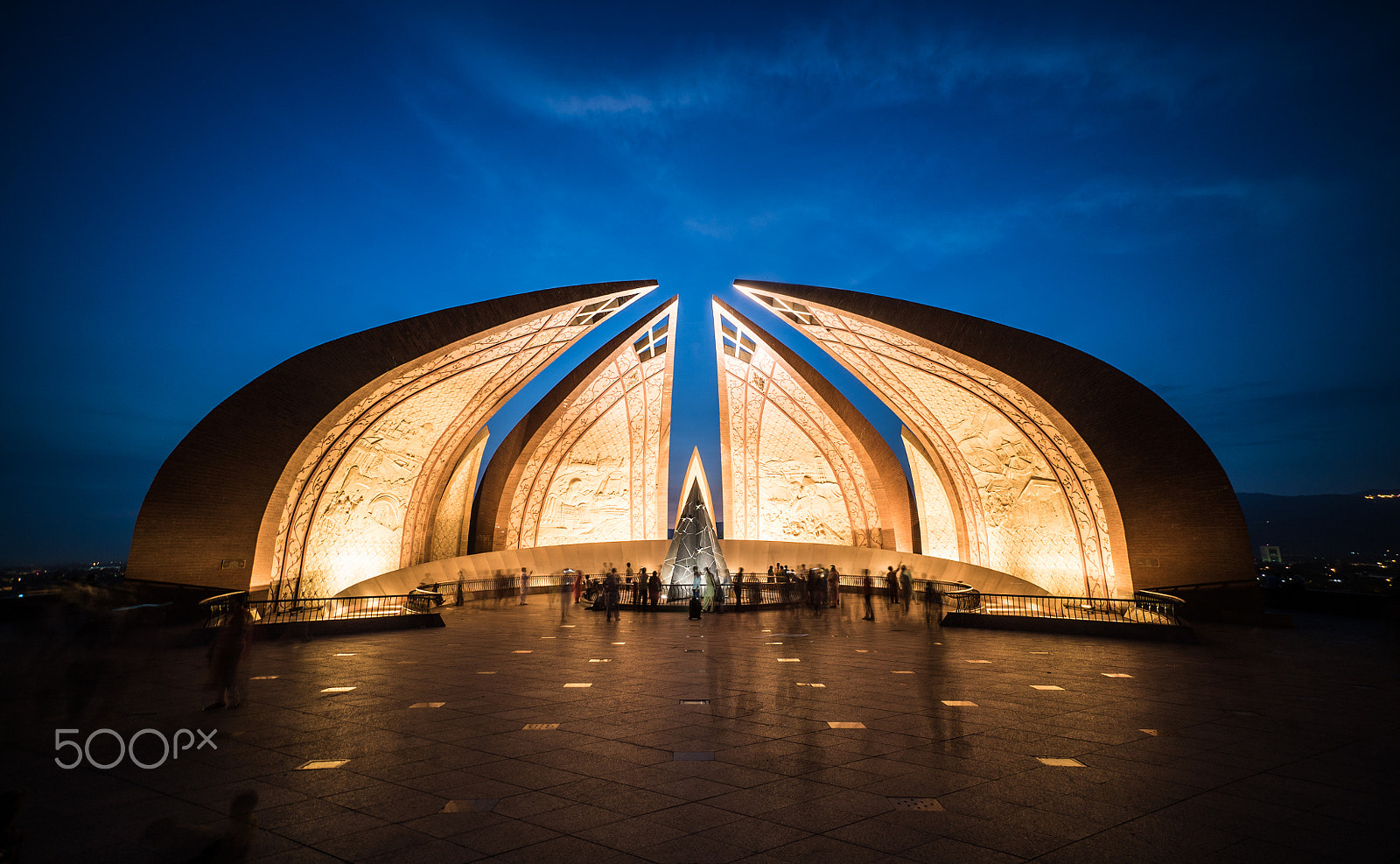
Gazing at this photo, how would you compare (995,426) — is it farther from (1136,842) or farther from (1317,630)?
(1136,842)

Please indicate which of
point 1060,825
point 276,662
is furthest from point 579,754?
point 276,662

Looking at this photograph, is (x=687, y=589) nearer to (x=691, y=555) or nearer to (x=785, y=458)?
(x=691, y=555)

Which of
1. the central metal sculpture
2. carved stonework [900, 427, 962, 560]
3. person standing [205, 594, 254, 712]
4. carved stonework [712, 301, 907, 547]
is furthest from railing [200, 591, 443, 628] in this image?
carved stonework [900, 427, 962, 560]

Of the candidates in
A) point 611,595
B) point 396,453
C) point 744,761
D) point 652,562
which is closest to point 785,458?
point 652,562

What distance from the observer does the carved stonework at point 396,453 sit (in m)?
11.8

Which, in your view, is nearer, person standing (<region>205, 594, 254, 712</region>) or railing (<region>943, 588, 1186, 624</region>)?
person standing (<region>205, 594, 254, 712</region>)

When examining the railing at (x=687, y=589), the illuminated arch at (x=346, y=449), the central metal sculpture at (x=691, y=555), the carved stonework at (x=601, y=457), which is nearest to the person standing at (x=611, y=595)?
the railing at (x=687, y=589)

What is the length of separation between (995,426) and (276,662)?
1211 centimetres

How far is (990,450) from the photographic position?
1364 centimetres

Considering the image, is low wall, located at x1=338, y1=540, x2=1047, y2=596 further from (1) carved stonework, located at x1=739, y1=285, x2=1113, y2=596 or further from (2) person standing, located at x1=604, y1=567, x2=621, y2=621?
(2) person standing, located at x1=604, y1=567, x2=621, y2=621

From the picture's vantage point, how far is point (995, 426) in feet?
42.7

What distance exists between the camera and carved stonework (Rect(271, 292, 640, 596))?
38.9 feet

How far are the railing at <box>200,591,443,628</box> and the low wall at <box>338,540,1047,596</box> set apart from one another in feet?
3.68

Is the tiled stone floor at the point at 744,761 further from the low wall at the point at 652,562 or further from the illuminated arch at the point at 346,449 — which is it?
the low wall at the point at 652,562
